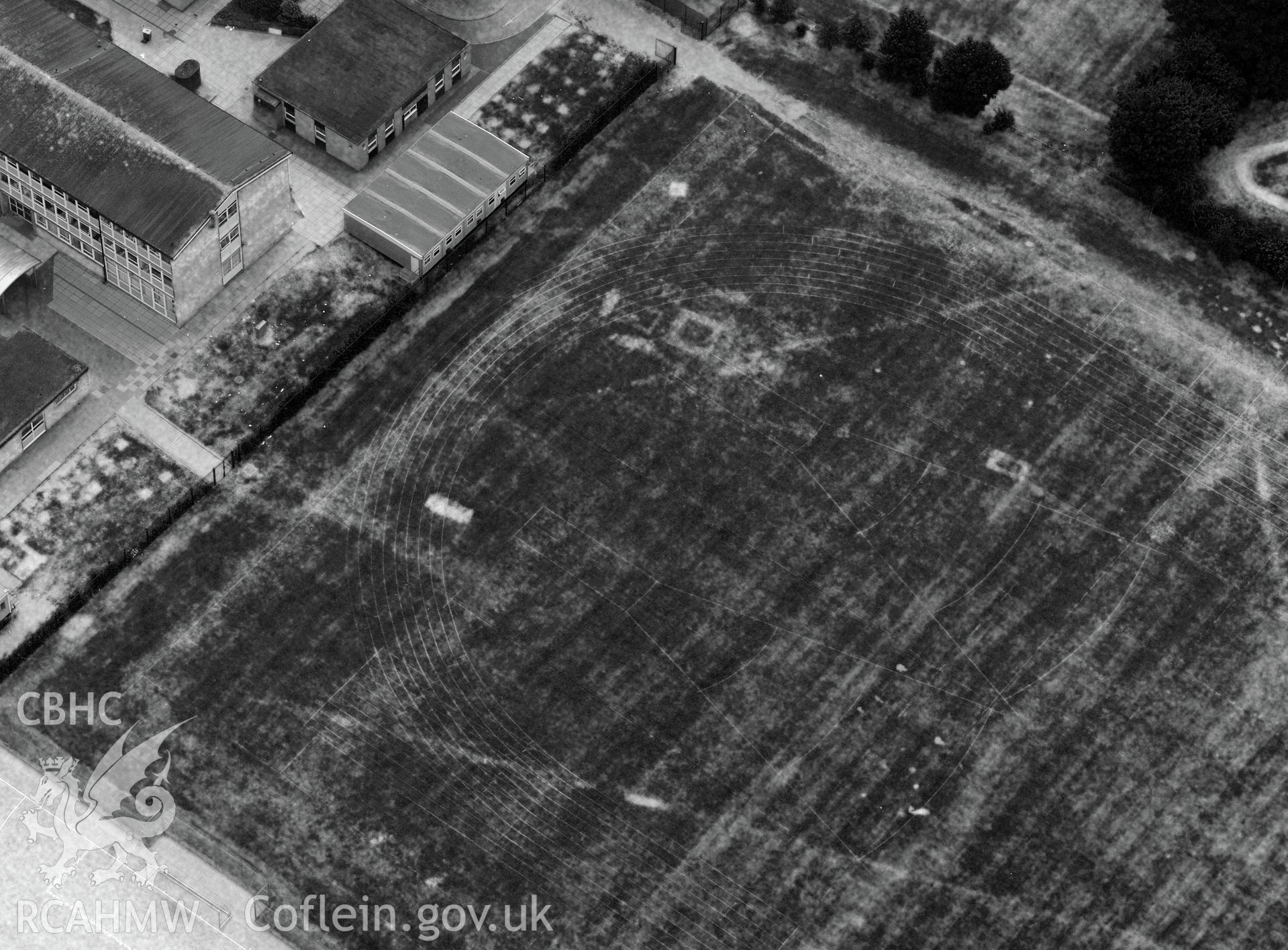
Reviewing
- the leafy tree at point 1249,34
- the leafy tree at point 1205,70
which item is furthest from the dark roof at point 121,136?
the leafy tree at point 1249,34

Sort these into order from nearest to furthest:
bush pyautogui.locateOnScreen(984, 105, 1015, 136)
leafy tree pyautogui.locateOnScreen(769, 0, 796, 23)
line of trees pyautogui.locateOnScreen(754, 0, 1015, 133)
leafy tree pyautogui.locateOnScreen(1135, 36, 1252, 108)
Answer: line of trees pyautogui.locateOnScreen(754, 0, 1015, 133), leafy tree pyautogui.locateOnScreen(1135, 36, 1252, 108), bush pyautogui.locateOnScreen(984, 105, 1015, 136), leafy tree pyautogui.locateOnScreen(769, 0, 796, 23)

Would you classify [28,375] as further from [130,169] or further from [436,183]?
[436,183]

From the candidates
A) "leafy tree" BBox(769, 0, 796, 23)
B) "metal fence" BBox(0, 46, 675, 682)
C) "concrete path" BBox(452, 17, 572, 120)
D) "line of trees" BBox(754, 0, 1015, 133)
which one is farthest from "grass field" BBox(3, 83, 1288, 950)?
"leafy tree" BBox(769, 0, 796, 23)

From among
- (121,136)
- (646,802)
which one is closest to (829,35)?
(121,136)

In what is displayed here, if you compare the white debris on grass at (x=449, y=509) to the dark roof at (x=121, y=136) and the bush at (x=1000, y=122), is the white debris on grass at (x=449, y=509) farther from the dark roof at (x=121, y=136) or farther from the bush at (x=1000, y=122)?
the bush at (x=1000, y=122)

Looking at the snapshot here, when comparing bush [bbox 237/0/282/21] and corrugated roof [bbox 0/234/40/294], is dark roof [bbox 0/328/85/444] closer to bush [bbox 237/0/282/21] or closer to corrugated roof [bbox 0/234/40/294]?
corrugated roof [bbox 0/234/40/294]

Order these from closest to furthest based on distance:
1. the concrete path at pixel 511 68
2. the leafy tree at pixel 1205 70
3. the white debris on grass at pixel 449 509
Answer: the white debris on grass at pixel 449 509 → the leafy tree at pixel 1205 70 → the concrete path at pixel 511 68

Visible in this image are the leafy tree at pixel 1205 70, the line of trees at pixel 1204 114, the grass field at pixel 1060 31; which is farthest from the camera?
the grass field at pixel 1060 31

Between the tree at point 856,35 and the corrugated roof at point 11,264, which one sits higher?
the tree at point 856,35
